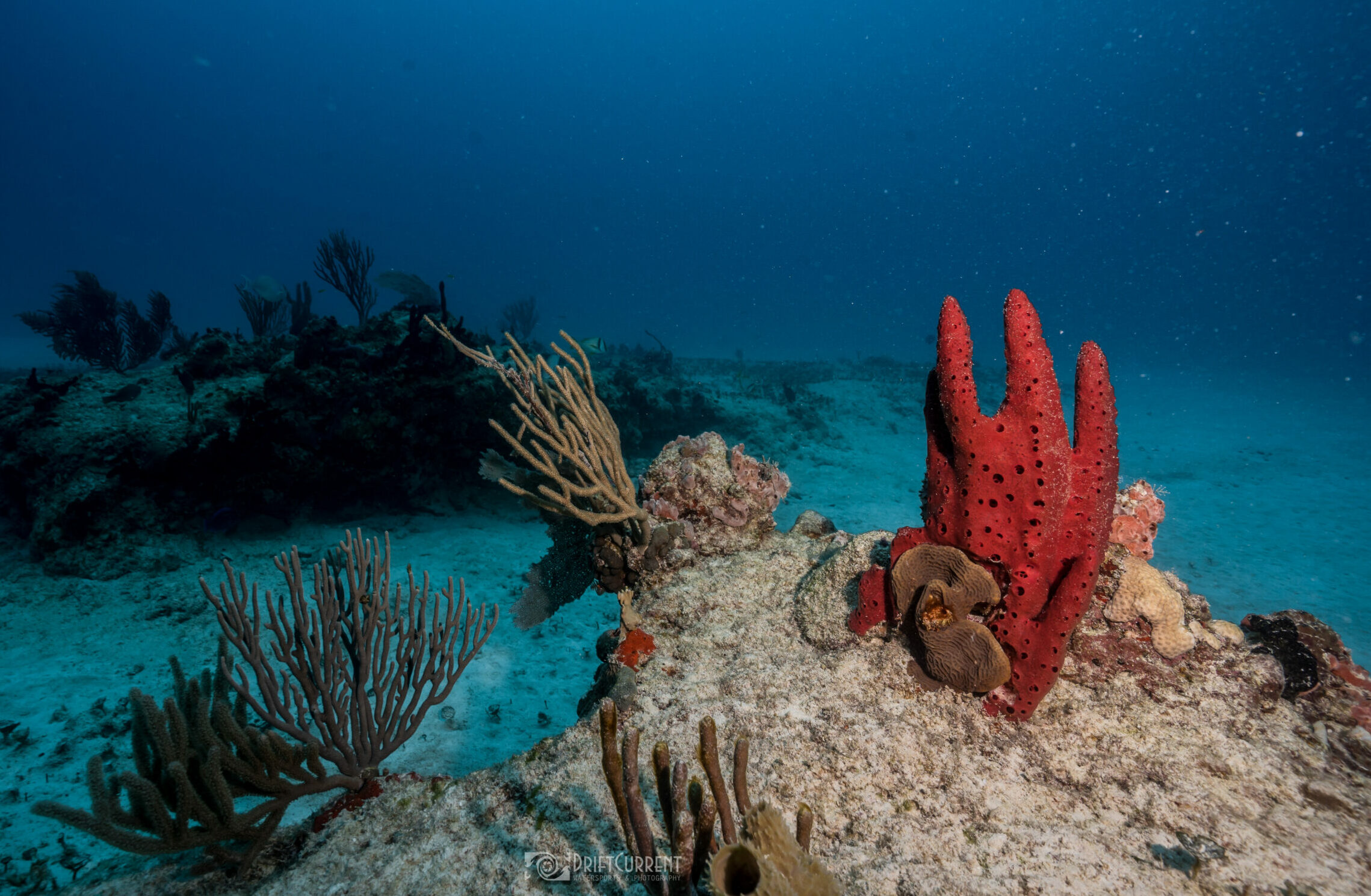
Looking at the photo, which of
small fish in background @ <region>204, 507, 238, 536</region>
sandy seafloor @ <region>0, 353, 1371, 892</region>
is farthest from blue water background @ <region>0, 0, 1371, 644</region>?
small fish in background @ <region>204, 507, 238, 536</region>

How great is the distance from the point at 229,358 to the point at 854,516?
32.5 feet

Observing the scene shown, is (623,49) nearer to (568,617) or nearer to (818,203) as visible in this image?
(818,203)

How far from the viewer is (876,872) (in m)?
1.63

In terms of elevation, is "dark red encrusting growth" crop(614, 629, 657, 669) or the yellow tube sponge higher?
the yellow tube sponge

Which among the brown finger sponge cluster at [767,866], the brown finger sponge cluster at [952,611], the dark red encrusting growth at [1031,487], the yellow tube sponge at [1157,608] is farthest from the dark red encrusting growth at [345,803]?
the yellow tube sponge at [1157,608]

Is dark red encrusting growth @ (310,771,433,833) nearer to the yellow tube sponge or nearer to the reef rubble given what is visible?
the reef rubble

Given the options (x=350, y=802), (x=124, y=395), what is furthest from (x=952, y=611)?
(x=124, y=395)

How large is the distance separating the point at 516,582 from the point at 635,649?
3665 millimetres

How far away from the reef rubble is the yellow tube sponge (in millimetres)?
59

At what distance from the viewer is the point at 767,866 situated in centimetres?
101

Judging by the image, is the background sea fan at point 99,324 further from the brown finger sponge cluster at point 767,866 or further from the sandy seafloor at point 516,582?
the brown finger sponge cluster at point 767,866

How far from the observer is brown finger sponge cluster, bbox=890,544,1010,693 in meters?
2.10

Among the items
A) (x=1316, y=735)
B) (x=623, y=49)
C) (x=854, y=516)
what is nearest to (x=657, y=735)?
(x=1316, y=735)

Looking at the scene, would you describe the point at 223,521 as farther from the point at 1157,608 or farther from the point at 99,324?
the point at 1157,608
